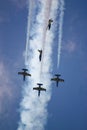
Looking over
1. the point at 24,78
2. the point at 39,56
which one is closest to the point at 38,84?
the point at 24,78

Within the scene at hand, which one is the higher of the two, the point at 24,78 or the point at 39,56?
the point at 39,56

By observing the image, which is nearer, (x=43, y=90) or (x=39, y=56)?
(x=39, y=56)

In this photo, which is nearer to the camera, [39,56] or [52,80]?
[39,56]

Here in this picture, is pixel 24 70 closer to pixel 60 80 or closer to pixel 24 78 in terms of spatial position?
pixel 24 78

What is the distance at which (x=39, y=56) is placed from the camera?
132750mm

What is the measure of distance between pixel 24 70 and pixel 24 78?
3.32 m

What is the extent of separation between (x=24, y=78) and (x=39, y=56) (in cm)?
1910

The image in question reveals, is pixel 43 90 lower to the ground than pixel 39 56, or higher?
lower

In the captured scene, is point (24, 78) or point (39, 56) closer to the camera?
point (39, 56)

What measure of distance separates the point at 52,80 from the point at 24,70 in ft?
42.7

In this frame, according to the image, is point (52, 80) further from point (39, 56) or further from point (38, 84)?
point (39, 56)

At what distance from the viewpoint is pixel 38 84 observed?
490 feet

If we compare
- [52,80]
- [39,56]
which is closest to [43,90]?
[52,80]

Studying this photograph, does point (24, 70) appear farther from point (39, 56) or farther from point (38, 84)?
point (39, 56)
